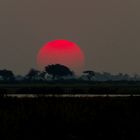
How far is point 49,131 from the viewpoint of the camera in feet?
100

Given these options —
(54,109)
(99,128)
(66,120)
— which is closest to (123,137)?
(99,128)

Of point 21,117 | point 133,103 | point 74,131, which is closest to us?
point 74,131

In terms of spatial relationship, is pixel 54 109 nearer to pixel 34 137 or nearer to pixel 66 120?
pixel 66 120

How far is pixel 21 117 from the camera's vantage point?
111 ft

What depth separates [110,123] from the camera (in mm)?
32188

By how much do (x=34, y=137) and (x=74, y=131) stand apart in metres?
2.63

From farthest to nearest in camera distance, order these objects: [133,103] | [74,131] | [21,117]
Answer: [133,103] < [21,117] < [74,131]

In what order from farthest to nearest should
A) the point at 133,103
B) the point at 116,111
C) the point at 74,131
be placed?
the point at 133,103, the point at 116,111, the point at 74,131

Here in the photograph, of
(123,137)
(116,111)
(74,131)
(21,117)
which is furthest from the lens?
(116,111)

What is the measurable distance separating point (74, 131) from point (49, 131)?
55.6 inches

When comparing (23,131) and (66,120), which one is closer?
(23,131)

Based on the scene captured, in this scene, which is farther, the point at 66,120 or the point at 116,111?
the point at 116,111

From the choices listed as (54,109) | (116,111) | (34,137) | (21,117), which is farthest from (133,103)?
(34,137)

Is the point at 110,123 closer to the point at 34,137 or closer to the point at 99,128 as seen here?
the point at 99,128
